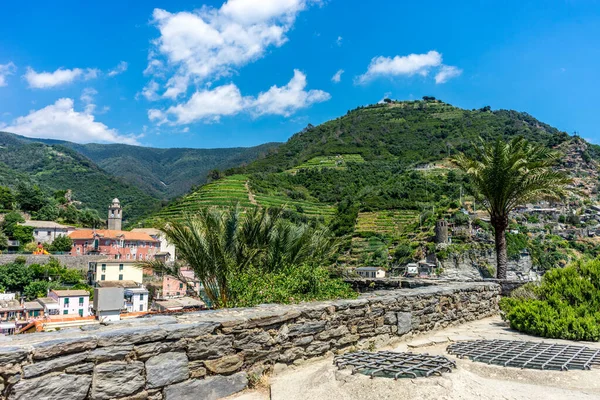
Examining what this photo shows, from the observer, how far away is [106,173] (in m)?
156

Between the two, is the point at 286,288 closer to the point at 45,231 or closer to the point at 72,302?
the point at 72,302

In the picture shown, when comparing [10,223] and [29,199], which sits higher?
[29,199]

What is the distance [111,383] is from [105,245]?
64.4 meters

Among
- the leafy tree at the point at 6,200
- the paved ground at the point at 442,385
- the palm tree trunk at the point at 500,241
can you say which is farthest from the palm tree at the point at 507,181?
the leafy tree at the point at 6,200

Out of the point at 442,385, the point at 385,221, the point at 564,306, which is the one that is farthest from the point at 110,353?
the point at 385,221

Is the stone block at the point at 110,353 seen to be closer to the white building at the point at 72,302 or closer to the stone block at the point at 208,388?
the stone block at the point at 208,388

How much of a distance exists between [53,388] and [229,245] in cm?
548

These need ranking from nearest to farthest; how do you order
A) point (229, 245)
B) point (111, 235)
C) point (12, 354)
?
1. point (12, 354)
2. point (229, 245)
3. point (111, 235)

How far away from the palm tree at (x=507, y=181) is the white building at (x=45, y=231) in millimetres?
69590

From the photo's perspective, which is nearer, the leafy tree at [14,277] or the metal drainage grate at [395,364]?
the metal drainage grate at [395,364]

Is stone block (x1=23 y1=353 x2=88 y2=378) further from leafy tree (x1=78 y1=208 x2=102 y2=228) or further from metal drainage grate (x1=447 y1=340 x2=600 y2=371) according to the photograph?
leafy tree (x1=78 y1=208 x2=102 y2=228)

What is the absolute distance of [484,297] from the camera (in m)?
7.92

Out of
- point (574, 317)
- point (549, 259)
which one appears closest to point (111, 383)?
point (574, 317)

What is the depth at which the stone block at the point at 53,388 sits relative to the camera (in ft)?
8.02
